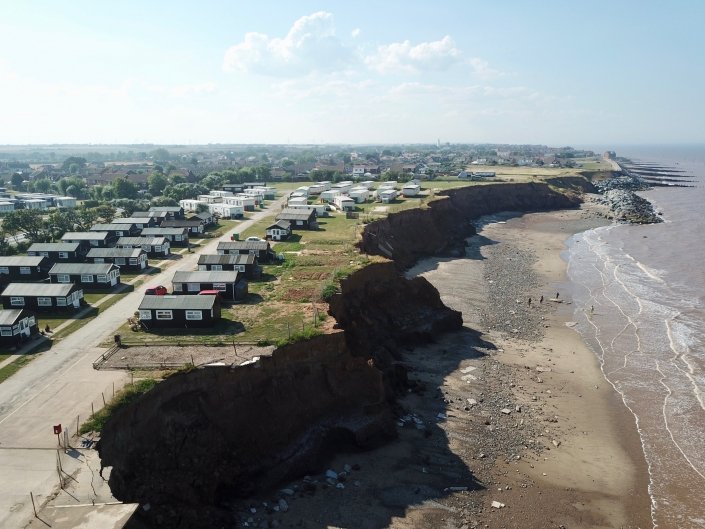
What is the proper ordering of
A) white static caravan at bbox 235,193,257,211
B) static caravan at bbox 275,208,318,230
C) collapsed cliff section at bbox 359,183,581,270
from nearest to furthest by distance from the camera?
collapsed cliff section at bbox 359,183,581,270, static caravan at bbox 275,208,318,230, white static caravan at bbox 235,193,257,211

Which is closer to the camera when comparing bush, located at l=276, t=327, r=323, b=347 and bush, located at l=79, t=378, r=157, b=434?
bush, located at l=79, t=378, r=157, b=434

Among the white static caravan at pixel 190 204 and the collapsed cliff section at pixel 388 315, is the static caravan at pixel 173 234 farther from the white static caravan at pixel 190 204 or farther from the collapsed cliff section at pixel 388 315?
the white static caravan at pixel 190 204

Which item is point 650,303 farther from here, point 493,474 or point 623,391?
point 493,474

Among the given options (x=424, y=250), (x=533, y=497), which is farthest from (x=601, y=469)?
(x=424, y=250)

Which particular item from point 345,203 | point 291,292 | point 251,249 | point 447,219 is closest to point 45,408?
point 291,292

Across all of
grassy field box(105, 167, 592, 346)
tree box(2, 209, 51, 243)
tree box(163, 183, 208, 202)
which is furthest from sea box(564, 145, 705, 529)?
tree box(163, 183, 208, 202)

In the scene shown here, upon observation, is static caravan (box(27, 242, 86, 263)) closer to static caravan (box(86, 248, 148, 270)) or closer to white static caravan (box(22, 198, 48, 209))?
static caravan (box(86, 248, 148, 270))

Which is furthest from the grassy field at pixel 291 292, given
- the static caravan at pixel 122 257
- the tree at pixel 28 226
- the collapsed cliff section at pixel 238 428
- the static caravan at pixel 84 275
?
the tree at pixel 28 226
